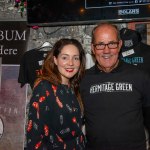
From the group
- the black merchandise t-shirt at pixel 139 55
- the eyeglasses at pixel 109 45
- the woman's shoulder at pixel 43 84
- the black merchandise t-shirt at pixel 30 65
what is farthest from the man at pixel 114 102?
the black merchandise t-shirt at pixel 30 65

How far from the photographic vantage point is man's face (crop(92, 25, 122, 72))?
189 centimetres

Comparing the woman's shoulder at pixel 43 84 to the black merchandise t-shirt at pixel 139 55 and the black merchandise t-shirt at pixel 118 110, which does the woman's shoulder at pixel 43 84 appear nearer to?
the black merchandise t-shirt at pixel 118 110

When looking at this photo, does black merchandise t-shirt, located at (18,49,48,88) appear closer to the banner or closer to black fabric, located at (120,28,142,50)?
the banner

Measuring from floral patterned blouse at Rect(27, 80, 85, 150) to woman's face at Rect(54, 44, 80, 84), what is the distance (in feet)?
0.33

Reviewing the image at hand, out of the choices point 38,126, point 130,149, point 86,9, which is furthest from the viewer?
point 86,9

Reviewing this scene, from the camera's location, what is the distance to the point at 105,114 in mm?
1854

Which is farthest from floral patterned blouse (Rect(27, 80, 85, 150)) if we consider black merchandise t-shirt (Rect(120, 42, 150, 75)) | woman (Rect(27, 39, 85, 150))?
black merchandise t-shirt (Rect(120, 42, 150, 75))

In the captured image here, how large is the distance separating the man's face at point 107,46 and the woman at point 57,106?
0.13 meters

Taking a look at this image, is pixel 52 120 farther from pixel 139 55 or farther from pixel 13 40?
pixel 13 40

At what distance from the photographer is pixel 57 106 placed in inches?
67.5

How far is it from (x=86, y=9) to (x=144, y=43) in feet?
1.93

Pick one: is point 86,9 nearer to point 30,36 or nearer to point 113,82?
point 30,36

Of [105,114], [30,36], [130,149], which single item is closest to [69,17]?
[30,36]

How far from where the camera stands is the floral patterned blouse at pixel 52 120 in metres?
1.66
